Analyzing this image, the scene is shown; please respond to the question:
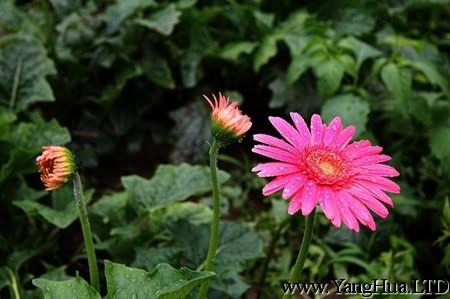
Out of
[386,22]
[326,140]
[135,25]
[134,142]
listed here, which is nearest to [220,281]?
[326,140]

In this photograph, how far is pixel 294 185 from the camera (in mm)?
1026

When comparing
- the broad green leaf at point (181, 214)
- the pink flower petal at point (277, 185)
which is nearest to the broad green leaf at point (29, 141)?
the broad green leaf at point (181, 214)

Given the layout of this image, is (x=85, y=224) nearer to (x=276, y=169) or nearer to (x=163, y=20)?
(x=276, y=169)

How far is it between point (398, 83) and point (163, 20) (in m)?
0.83

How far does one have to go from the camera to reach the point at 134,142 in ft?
7.72

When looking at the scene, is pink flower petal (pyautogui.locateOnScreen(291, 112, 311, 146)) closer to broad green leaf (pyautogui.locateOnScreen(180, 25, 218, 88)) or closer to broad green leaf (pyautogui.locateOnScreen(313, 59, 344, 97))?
broad green leaf (pyautogui.locateOnScreen(313, 59, 344, 97))

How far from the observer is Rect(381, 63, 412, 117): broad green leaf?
192cm

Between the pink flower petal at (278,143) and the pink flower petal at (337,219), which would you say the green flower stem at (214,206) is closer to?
the pink flower petal at (278,143)

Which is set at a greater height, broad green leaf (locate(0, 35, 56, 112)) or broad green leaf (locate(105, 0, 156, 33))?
broad green leaf (locate(105, 0, 156, 33))

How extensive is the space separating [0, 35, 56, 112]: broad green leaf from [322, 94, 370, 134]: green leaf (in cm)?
87

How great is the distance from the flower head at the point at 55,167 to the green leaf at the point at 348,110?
1009 mm

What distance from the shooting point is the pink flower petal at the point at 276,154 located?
1072mm

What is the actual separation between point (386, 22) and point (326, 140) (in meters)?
1.60

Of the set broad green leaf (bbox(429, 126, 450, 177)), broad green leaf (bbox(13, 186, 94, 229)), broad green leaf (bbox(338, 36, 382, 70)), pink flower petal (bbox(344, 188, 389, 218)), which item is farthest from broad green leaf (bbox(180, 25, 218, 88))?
pink flower petal (bbox(344, 188, 389, 218))
